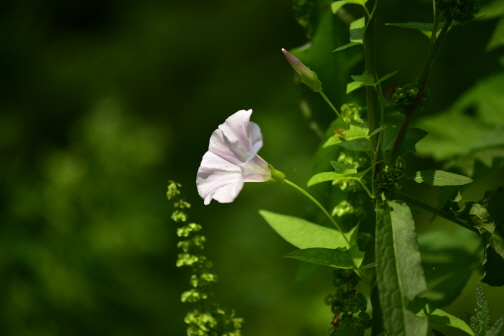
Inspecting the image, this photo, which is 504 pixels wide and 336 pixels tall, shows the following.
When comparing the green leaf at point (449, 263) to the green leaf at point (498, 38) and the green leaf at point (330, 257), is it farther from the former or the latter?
the green leaf at point (498, 38)

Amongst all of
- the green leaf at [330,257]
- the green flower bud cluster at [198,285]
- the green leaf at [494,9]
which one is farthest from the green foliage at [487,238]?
the green leaf at [494,9]

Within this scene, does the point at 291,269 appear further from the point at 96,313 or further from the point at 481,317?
the point at 481,317

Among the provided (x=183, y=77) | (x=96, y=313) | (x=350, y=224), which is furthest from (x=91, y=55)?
(x=350, y=224)

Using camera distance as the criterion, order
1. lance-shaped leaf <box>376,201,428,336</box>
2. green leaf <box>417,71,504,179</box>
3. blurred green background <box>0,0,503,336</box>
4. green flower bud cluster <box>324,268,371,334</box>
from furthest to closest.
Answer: blurred green background <box>0,0,503,336</box> < green leaf <box>417,71,504,179</box> < green flower bud cluster <box>324,268,371,334</box> < lance-shaped leaf <box>376,201,428,336</box>

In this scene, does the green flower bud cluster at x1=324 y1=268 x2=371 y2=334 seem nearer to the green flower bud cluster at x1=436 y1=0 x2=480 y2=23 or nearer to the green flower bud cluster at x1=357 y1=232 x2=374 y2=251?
the green flower bud cluster at x1=357 y1=232 x2=374 y2=251

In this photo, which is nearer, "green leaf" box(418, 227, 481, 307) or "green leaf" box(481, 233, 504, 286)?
"green leaf" box(481, 233, 504, 286)

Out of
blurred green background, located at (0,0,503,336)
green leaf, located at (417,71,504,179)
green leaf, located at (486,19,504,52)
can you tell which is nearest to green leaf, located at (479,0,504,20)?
green leaf, located at (486,19,504,52)
